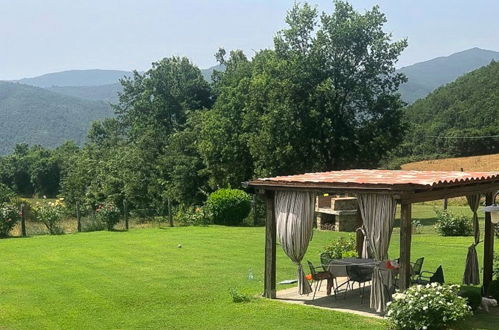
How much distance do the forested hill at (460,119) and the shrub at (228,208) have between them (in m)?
35.3

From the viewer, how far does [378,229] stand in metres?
10.4

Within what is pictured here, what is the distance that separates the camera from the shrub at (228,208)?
86.6ft

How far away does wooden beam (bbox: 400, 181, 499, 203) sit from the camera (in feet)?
32.7

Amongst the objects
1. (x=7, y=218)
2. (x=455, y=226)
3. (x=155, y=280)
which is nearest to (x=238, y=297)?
(x=155, y=280)

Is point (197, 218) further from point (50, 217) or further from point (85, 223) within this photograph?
point (50, 217)

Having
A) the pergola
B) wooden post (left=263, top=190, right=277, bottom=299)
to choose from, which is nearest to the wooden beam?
the pergola

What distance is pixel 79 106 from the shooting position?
18912 cm

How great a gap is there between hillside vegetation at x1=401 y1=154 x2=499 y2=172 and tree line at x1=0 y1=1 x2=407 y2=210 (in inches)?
853

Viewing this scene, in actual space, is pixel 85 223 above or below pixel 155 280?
above

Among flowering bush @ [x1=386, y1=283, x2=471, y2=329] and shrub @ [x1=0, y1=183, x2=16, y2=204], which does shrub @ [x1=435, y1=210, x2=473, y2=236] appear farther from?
shrub @ [x1=0, y1=183, x2=16, y2=204]

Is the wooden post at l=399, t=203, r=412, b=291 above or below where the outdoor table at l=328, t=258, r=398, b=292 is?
above

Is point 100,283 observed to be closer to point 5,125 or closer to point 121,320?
point 121,320

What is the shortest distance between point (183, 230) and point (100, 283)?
421 inches

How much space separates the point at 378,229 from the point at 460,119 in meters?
59.1
